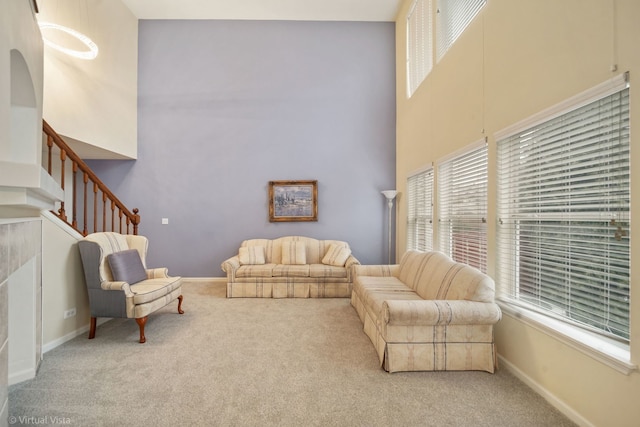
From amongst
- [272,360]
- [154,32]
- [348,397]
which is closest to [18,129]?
[272,360]

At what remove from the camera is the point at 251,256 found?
505 cm

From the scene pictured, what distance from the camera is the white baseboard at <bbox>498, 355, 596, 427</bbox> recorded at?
1.77m

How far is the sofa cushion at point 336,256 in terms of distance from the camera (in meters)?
4.91

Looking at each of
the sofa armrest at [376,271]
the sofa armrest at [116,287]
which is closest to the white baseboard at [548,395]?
the sofa armrest at [376,271]

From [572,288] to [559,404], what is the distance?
0.75 meters

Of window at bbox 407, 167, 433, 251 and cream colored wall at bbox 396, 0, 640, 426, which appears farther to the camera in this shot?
window at bbox 407, 167, 433, 251

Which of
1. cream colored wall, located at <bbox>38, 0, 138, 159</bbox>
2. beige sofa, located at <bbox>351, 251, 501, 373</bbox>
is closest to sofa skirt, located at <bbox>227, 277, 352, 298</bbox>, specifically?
beige sofa, located at <bbox>351, 251, 501, 373</bbox>

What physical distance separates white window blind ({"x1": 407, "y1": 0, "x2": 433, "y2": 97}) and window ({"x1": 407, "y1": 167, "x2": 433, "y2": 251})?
1.50 meters

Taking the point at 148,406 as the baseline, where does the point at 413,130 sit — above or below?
above

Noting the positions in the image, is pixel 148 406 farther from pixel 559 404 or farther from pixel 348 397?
pixel 559 404

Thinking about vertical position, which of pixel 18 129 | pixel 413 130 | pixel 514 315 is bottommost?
pixel 514 315

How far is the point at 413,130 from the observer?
4.78 metres

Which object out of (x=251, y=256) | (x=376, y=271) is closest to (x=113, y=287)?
(x=251, y=256)

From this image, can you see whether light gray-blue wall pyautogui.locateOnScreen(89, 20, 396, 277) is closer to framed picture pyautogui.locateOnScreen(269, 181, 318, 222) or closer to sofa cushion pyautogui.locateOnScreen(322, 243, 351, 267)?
framed picture pyautogui.locateOnScreen(269, 181, 318, 222)
